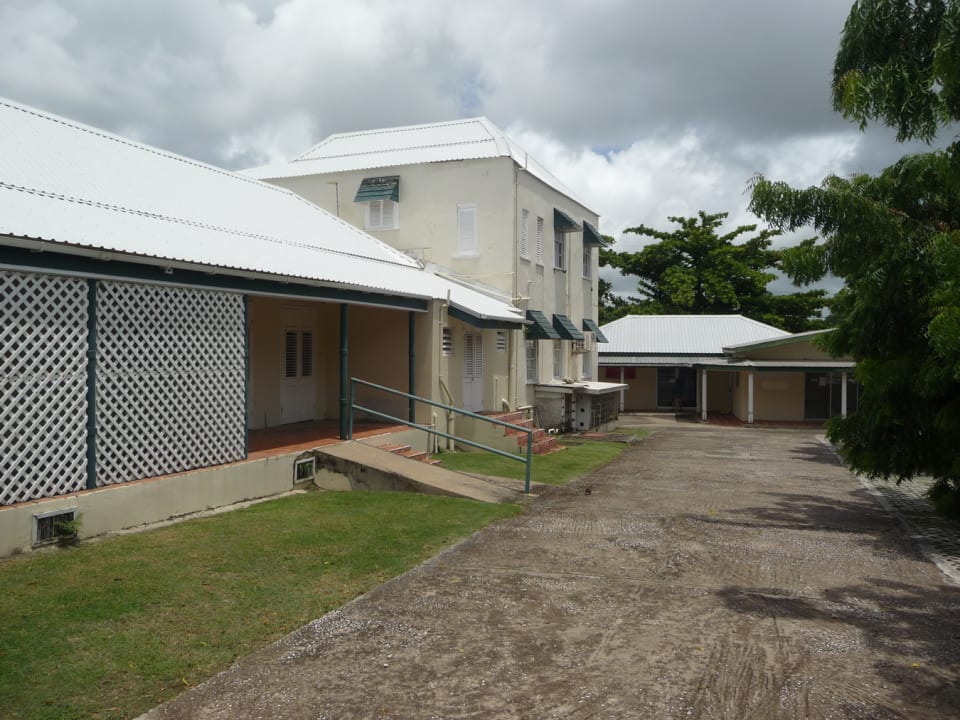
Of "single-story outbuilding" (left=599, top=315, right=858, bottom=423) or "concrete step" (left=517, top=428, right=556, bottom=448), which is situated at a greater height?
"single-story outbuilding" (left=599, top=315, right=858, bottom=423)

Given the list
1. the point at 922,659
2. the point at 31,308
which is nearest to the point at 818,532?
the point at 922,659

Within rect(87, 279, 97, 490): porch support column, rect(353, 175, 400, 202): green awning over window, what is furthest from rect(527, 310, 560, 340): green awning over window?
rect(87, 279, 97, 490): porch support column

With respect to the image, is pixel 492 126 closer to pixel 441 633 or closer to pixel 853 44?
pixel 853 44

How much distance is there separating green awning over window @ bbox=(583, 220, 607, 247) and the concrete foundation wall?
16.4 m

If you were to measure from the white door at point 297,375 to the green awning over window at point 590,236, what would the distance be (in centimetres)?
1221

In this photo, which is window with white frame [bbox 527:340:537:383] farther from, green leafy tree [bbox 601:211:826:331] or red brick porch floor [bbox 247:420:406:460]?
green leafy tree [bbox 601:211:826:331]

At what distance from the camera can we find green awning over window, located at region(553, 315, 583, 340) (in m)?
22.4

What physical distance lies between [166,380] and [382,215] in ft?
41.4

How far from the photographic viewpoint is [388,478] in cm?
1130

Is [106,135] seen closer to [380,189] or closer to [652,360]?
[380,189]

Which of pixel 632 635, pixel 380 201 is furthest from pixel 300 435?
pixel 380 201

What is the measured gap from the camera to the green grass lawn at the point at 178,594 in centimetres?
470

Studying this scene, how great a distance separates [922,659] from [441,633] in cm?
336

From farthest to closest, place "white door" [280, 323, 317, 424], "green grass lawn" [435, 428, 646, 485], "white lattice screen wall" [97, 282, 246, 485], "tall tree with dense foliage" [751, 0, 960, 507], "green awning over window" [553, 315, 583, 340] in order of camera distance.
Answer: "green awning over window" [553, 315, 583, 340] < "white door" [280, 323, 317, 424] < "green grass lawn" [435, 428, 646, 485] < "white lattice screen wall" [97, 282, 246, 485] < "tall tree with dense foliage" [751, 0, 960, 507]
